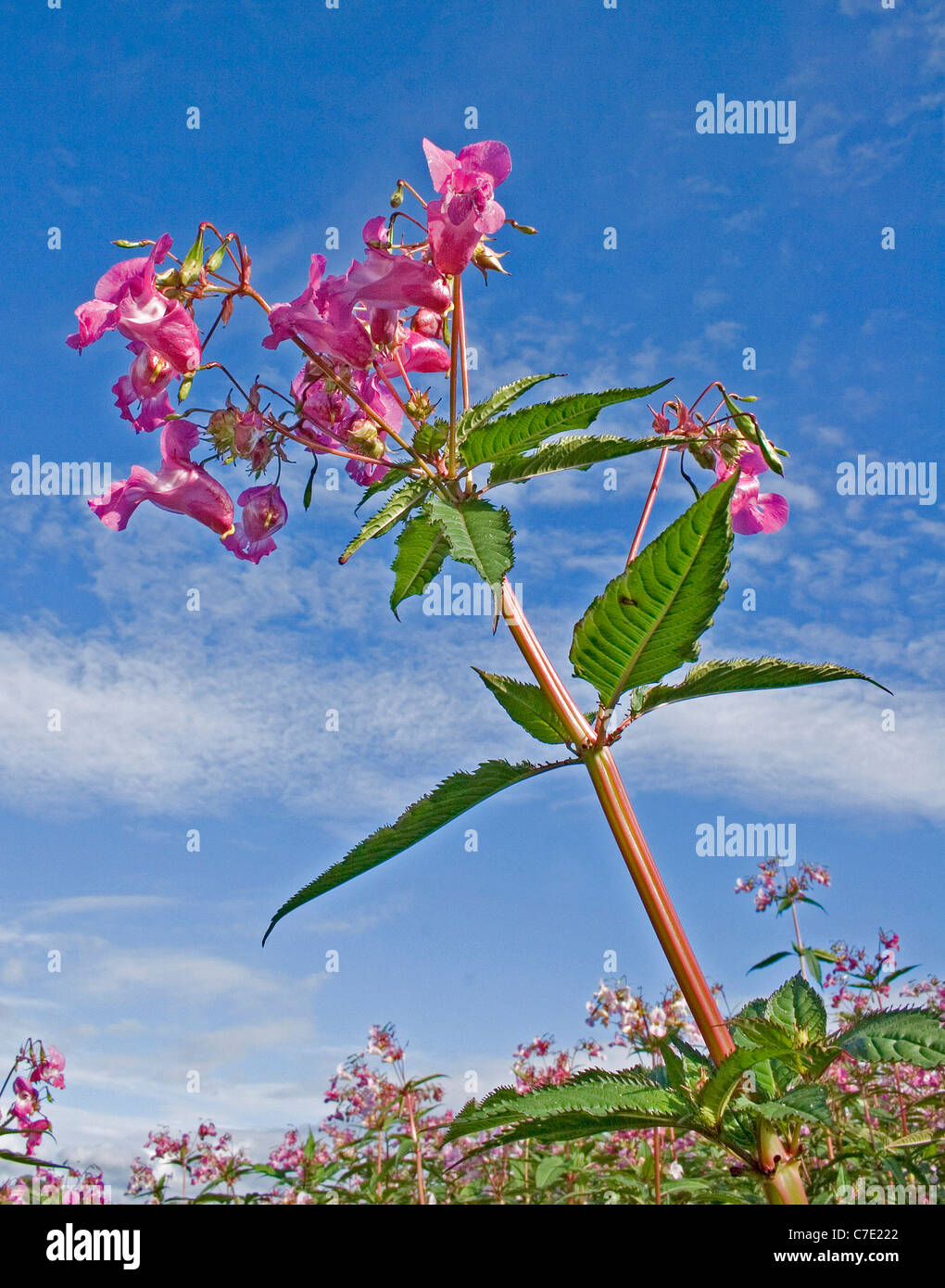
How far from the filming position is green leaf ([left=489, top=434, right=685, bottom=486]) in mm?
1299

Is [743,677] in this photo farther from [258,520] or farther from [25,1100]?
[25,1100]

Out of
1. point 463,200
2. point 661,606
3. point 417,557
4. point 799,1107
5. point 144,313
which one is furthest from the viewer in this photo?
point 144,313

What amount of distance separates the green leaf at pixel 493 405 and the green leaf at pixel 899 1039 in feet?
3.08

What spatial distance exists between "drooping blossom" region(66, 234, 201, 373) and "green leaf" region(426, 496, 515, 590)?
25.3 inches

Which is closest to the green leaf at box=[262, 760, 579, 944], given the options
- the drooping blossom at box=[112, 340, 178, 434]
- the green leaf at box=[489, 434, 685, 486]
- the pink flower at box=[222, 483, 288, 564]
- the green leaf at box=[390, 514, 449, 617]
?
the green leaf at box=[390, 514, 449, 617]

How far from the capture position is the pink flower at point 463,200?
1.50 metres

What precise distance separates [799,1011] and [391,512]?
0.91 meters

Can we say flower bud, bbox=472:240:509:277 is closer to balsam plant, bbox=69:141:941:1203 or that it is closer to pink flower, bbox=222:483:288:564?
balsam plant, bbox=69:141:941:1203

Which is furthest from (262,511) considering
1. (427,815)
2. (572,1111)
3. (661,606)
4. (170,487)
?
(572,1111)

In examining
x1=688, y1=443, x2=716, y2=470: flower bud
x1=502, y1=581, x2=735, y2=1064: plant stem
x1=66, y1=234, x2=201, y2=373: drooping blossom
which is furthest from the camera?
x1=688, y1=443, x2=716, y2=470: flower bud

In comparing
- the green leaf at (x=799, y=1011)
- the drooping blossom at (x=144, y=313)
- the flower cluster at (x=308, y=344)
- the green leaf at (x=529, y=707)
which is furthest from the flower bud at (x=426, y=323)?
the green leaf at (x=799, y=1011)

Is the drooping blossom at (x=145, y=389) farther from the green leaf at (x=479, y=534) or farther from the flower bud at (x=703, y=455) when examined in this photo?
the flower bud at (x=703, y=455)

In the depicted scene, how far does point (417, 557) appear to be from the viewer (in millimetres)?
1380
